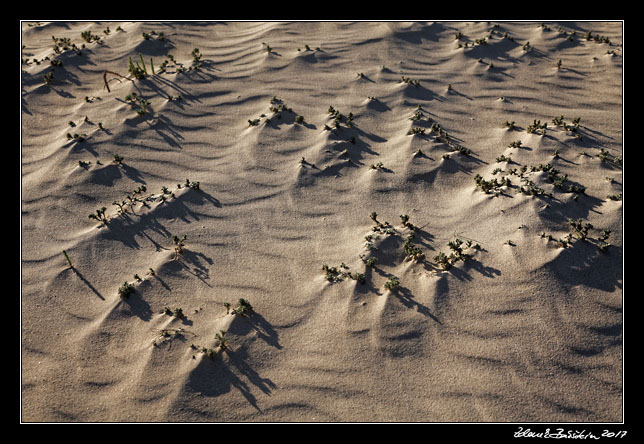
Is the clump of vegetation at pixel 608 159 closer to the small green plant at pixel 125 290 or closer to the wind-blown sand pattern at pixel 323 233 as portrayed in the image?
the wind-blown sand pattern at pixel 323 233

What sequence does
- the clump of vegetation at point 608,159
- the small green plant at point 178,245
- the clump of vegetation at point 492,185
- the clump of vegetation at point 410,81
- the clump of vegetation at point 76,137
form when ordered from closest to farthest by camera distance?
the small green plant at point 178,245 < the clump of vegetation at point 492,185 < the clump of vegetation at point 608,159 < the clump of vegetation at point 76,137 < the clump of vegetation at point 410,81

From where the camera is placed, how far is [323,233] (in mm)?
5070

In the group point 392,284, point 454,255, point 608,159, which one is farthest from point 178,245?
point 608,159

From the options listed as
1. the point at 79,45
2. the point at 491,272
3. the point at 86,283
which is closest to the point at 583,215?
the point at 491,272

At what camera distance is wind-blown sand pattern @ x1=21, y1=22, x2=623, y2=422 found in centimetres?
381

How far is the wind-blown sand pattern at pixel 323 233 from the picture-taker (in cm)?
381

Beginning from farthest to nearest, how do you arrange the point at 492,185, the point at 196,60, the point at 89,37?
the point at 89,37 < the point at 196,60 < the point at 492,185

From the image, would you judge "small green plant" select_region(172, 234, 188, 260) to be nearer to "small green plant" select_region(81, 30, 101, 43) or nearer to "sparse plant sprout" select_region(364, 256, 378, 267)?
"sparse plant sprout" select_region(364, 256, 378, 267)

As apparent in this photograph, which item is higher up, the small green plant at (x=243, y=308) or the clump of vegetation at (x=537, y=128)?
the clump of vegetation at (x=537, y=128)

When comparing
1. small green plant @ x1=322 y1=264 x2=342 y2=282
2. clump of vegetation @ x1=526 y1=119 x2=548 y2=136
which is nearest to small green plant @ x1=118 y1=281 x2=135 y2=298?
small green plant @ x1=322 y1=264 x2=342 y2=282

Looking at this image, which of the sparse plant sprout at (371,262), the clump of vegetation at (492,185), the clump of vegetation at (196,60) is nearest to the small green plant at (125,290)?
the sparse plant sprout at (371,262)

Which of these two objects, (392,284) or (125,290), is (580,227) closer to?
(392,284)

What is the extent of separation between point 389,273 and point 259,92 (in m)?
4.23

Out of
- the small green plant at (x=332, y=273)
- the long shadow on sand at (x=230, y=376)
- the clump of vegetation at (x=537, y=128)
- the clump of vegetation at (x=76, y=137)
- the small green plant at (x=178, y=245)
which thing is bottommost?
the long shadow on sand at (x=230, y=376)
